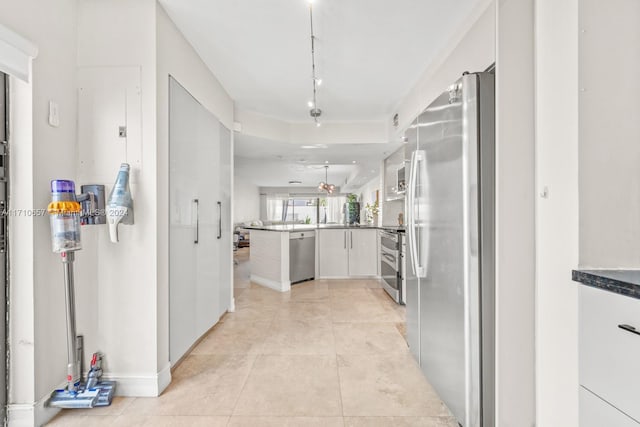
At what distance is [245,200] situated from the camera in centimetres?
1059

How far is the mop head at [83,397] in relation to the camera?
1654 mm

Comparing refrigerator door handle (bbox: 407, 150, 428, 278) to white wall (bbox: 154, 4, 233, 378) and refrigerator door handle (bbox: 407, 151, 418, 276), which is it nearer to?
refrigerator door handle (bbox: 407, 151, 418, 276)

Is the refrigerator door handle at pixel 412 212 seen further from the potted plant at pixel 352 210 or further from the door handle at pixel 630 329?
the potted plant at pixel 352 210

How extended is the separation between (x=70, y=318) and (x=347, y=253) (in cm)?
402

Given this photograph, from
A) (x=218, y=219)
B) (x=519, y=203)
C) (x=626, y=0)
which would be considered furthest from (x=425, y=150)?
(x=218, y=219)

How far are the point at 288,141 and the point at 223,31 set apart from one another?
2.33m

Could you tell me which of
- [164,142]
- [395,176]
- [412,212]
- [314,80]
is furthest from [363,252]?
[164,142]

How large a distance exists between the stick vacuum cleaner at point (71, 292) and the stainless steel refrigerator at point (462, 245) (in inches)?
79.3

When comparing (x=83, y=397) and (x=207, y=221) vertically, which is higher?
(x=207, y=221)

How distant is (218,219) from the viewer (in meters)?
3.01

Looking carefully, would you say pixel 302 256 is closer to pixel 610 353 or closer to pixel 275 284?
pixel 275 284

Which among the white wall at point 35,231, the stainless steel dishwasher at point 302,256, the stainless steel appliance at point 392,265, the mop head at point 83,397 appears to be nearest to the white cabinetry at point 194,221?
the mop head at point 83,397

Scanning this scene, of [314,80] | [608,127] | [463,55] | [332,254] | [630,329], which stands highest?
[314,80]

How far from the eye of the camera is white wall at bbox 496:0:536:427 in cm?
131
